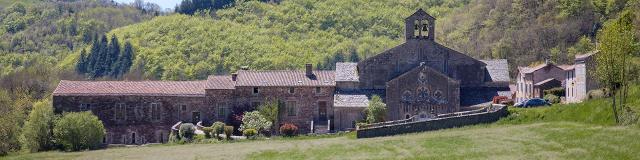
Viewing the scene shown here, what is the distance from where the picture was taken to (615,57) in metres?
50.2

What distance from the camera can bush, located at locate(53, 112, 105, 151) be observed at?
225ft

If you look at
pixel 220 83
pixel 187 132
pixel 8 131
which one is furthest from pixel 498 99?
pixel 8 131

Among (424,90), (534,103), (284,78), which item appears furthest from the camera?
(284,78)

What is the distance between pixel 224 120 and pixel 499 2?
73.2m

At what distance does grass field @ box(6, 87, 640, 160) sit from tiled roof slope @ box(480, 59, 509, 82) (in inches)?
855

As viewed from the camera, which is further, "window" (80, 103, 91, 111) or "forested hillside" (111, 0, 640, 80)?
"forested hillside" (111, 0, 640, 80)

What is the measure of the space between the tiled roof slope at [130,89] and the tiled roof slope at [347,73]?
1083cm

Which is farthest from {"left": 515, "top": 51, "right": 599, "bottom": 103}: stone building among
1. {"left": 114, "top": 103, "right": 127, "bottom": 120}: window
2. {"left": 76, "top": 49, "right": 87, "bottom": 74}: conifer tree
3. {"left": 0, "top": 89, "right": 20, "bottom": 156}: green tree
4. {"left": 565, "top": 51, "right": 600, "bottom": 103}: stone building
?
{"left": 76, "top": 49, "right": 87, "bottom": 74}: conifer tree

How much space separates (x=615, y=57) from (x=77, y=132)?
116ft

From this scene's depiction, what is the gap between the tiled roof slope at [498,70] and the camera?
82625 millimetres

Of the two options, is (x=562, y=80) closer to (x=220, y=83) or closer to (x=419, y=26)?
(x=419, y=26)

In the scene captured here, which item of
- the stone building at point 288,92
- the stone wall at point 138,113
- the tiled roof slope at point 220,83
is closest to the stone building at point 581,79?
the stone building at point 288,92

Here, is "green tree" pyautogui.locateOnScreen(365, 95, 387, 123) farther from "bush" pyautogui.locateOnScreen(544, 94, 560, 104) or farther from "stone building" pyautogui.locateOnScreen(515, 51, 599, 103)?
"bush" pyautogui.locateOnScreen(544, 94, 560, 104)

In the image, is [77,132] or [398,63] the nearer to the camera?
[77,132]
